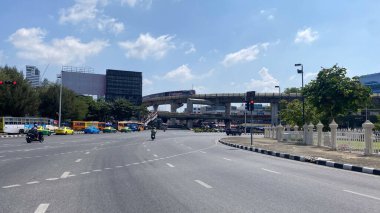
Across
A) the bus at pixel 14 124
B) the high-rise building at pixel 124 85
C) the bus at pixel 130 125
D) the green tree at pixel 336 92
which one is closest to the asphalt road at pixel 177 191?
the green tree at pixel 336 92

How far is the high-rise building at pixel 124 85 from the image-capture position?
137m

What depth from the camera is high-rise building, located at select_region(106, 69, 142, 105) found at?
450 ft

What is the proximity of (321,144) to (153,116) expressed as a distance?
95.6 meters

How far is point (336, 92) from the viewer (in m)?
39.2

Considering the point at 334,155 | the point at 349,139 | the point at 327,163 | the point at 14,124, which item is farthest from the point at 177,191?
the point at 14,124

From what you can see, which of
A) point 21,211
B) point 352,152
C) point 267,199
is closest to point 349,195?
point 267,199

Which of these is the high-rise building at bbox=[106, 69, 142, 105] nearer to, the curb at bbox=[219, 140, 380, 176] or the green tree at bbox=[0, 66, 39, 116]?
the green tree at bbox=[0, 66, 39, 116]

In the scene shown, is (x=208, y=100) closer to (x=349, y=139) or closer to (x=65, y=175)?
(x=349, y=139)

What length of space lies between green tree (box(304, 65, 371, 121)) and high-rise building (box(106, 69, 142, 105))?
100m

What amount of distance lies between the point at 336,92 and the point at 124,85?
108 meters

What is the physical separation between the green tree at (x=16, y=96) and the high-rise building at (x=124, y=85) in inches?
2516

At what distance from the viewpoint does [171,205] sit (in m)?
8.18

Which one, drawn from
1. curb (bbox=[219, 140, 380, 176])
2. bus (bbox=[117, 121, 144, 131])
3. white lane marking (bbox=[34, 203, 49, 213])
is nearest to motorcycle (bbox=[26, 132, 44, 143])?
curb (bbox=[219, 140, 380, 176])

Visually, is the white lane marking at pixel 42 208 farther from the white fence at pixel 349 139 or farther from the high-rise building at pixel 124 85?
the high-rise building at pixel 124 85
